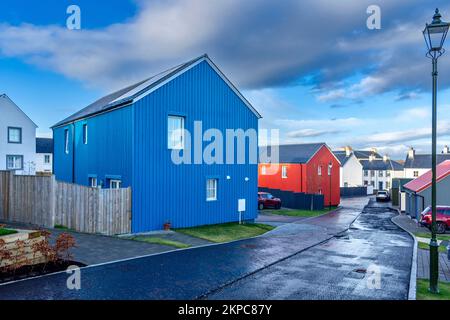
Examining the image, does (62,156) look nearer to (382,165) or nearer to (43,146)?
(43,146)

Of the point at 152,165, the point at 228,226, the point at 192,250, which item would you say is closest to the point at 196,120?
the point at 152,165

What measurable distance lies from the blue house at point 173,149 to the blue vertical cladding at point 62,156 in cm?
171

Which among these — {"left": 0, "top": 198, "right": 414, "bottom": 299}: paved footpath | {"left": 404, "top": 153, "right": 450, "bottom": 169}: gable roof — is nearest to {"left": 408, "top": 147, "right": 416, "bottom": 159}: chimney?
{"left": 404, "top": 153, "right": 450, "bottom": 169}: gable roof

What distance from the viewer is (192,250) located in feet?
44.3

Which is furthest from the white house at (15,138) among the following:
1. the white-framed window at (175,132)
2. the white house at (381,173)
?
the white house at (381,173)

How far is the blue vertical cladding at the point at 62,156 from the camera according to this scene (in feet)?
81.3

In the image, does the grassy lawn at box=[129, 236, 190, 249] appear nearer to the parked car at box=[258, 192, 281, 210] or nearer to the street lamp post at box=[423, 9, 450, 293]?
the street lamp post at box=[423, 9, 450, 293]

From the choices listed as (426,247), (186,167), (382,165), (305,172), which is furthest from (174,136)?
(382,165)

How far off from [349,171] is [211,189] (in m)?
57.0

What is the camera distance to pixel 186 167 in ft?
61.2

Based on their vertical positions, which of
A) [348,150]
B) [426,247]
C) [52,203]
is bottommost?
[426,247]

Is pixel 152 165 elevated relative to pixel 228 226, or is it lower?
elevated
